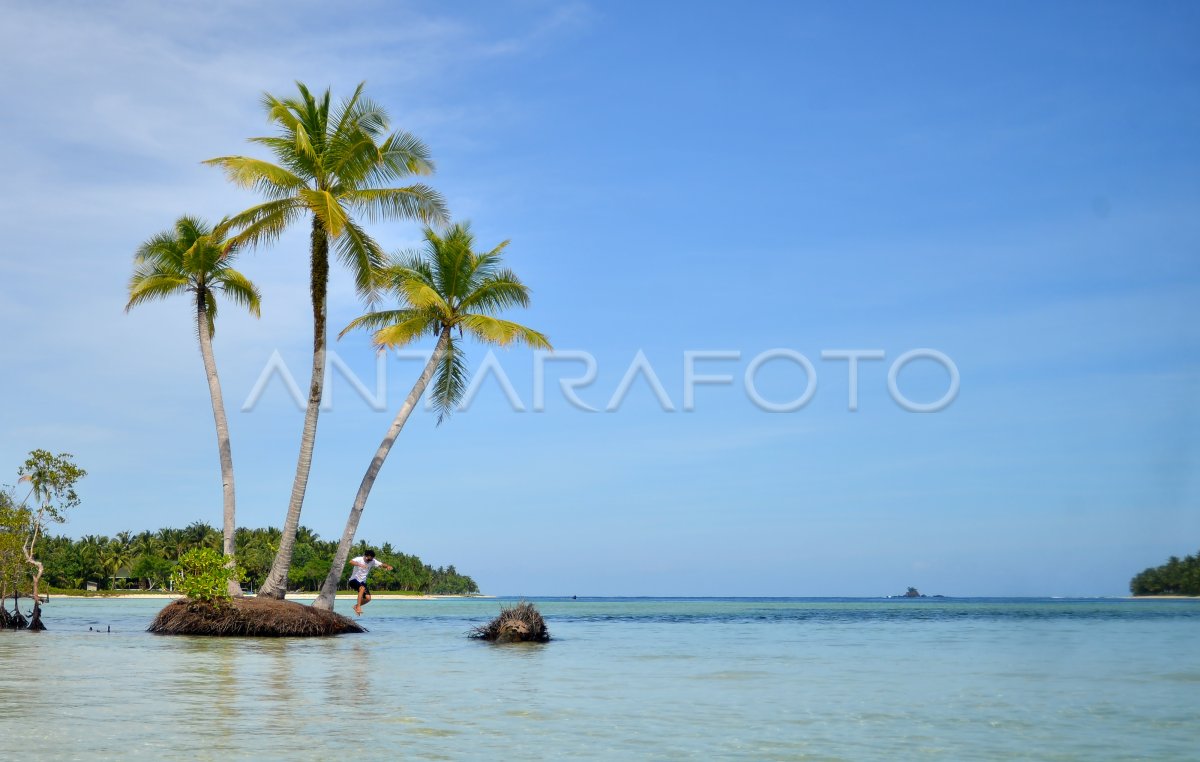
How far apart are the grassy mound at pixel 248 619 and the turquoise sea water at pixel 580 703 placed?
8.91ft

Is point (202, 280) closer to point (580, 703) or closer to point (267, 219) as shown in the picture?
point (267, 219)

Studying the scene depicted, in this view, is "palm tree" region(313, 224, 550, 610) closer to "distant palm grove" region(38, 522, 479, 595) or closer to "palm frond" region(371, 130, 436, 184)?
"palm frond" region(371, 130, 436, 184)

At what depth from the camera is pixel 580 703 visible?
43.6 feet

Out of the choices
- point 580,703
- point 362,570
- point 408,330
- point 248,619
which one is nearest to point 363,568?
point 362,570

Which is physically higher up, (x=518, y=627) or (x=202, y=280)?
(x=202, y=280)

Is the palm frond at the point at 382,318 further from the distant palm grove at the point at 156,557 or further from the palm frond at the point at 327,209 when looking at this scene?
the distant palm grove at the point at 156,557

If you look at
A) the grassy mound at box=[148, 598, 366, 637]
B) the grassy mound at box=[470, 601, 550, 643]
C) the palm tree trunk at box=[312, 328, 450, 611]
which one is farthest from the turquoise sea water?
the palm tree trunk at box=[312, 328, 450, 611]

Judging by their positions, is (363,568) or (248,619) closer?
(363,568)

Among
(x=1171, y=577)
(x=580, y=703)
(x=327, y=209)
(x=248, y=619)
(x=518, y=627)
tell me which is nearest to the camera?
(x=580, y=703)

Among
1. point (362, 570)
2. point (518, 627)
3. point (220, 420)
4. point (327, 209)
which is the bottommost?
point (518, 627)

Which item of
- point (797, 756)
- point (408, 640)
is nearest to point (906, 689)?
point (797, 756)

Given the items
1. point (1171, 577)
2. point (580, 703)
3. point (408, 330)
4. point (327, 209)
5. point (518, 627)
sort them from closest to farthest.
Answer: point (580, 703) → point (518, 627) → point (327, 209) → point (408, 330) → point (1171, 577)

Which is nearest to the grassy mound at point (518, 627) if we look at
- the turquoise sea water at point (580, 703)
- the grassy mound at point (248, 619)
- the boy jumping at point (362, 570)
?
the turquoise sea water at point (580, 703)

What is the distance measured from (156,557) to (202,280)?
90982mm
